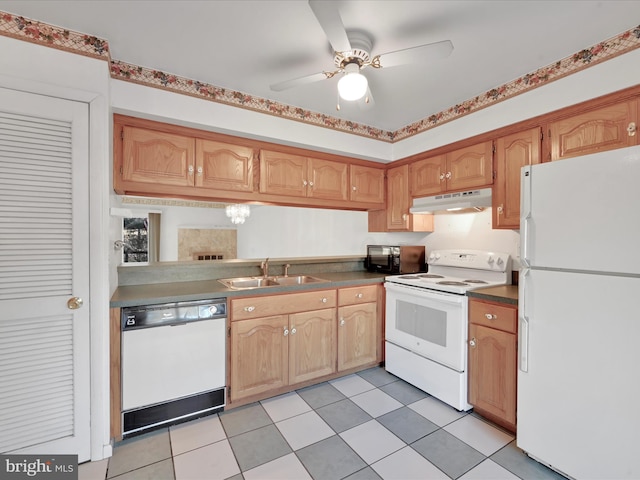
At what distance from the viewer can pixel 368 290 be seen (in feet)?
9.18

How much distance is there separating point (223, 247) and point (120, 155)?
102 centimetres

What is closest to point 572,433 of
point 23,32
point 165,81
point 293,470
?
point 293,470

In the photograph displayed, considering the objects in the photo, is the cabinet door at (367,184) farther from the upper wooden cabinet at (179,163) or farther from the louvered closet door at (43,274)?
the louvered closet door at (43,274)

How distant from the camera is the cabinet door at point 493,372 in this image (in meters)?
1.88

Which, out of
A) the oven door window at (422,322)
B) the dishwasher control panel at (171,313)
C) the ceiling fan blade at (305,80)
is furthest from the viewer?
the oven door window at (422,322)

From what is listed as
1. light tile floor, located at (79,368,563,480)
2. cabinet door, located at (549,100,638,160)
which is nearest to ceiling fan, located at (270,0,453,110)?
cabinet door, located at (549,100,638,160)

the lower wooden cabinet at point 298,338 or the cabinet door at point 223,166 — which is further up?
the cabinet door at point 223,166

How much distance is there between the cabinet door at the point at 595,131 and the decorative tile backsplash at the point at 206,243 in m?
2.51

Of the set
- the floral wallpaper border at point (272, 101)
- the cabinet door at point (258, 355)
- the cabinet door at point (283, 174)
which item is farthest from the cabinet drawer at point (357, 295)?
the floral wallpaper border at point (272, 101)

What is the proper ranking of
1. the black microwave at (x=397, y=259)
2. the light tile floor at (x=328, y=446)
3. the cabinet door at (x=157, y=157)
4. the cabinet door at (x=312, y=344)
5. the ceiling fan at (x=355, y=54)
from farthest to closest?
the black microwave at (x=397, y=259), the cabinet door at (x=312, y=344), the cabinet door at (x=157, y=157), the light tile floor at (x=328, y=446), the ceiling fan at (x=355, y=54)

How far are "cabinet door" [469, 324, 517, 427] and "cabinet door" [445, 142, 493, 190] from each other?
1.17 m

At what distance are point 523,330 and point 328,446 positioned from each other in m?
1.33

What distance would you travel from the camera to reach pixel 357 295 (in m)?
2.73

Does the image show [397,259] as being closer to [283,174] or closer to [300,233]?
[300,233]
